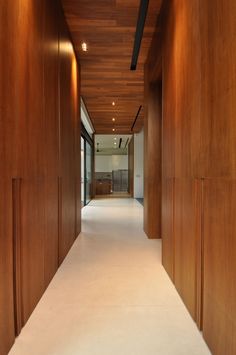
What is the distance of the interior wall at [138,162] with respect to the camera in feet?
54.0

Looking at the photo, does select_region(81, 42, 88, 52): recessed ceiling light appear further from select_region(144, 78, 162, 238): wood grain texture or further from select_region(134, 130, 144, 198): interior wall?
select_region(134, 130, 144, 198): interior wall

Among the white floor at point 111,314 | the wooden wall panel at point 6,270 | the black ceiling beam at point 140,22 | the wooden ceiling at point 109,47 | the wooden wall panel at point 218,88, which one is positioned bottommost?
the white floor at point 111,314

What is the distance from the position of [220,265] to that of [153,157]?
405cm

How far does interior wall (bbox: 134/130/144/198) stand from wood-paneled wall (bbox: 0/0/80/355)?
478 inches

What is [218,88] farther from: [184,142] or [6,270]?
[6,270]

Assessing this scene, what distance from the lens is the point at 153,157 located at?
586cm

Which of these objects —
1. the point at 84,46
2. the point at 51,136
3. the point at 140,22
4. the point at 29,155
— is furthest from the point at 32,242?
the point at 84,46

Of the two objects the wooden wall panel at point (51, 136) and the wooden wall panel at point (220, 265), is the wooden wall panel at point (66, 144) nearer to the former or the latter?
the wooden wall panel at point (51, 136)

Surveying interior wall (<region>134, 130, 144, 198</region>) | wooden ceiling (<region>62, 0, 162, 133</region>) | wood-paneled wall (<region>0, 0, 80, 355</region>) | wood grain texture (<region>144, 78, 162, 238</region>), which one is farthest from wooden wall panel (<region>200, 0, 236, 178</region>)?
interior wall (<region>134, 130, 144, 198</region>)

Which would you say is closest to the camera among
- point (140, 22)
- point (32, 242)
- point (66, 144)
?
point (32, 242)

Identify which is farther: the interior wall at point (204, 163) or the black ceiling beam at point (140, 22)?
the black ceiling beam at point (140, 22)

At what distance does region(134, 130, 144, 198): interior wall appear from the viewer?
16453mm

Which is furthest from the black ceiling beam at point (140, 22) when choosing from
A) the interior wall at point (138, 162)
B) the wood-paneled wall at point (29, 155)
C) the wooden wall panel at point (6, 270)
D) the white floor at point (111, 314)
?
the interior wall at point (138, 162)

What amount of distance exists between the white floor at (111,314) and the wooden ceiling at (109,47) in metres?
3.69
